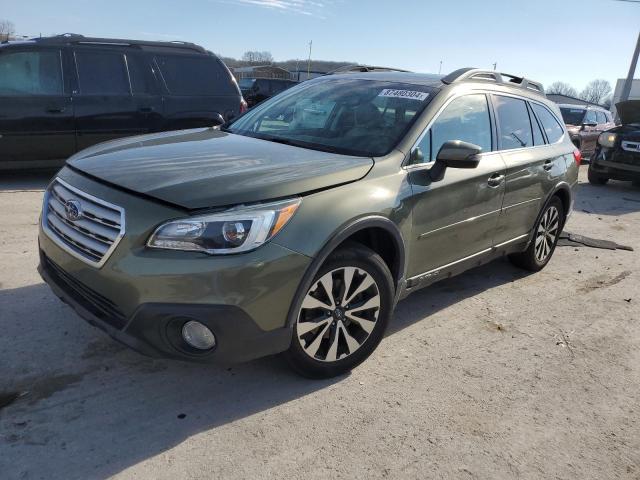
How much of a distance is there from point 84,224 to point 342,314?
1.44 m

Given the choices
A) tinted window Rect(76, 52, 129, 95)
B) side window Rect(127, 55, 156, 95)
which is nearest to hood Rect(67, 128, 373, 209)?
tinted window Rect(76, 52, 129, 95)

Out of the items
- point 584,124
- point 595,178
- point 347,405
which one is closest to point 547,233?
point 347,405

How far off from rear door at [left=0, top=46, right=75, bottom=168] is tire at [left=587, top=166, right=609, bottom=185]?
1007 cm

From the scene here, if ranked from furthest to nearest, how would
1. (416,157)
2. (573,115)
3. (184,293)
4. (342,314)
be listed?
(573,115) < (416,157) < (342,314) < (184,293)

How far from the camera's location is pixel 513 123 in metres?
4.55

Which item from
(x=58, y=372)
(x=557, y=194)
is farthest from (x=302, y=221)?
(x=557, y=194)

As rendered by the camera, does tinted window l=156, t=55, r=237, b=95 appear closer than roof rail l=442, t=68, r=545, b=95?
No

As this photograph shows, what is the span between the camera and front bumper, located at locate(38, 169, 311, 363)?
248 centimetres

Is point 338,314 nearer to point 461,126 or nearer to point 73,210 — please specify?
point 73,210

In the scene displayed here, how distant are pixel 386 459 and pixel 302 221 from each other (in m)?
1.20

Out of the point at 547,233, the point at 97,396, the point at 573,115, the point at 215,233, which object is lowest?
the point at 97,396

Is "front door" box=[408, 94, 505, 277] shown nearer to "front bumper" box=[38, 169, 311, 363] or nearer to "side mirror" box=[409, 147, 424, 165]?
"side mirror" box=[409, 147, 424, 165]

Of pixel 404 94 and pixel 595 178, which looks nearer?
pixel 404 94

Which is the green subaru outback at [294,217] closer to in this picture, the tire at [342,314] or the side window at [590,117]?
the tire at [342,314]
